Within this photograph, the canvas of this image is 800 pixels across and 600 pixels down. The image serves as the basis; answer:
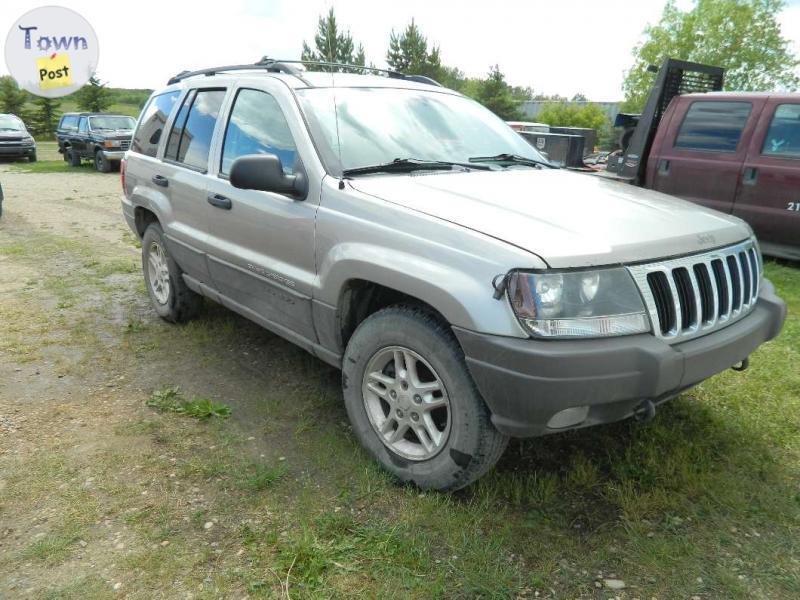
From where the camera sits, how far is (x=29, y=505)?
2736 millimetres

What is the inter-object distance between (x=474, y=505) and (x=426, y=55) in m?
56.7

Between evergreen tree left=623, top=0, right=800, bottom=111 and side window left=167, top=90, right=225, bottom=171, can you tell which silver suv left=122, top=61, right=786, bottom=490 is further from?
evergreen tree left=623, top=0, right=800, bottom=111

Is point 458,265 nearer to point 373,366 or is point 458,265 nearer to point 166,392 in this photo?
point 373,366

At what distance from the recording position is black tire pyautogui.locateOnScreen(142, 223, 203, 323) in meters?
4.71

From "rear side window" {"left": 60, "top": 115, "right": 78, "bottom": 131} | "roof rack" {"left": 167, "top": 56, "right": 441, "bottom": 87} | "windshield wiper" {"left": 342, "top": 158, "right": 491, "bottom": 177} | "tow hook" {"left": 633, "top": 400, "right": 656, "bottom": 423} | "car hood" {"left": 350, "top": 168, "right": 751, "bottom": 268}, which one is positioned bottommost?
"tow hook" {"left": 633, "top": 400, "right": 656, "bottom": 423}

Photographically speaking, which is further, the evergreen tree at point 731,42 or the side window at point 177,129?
the evergreen tree at point 731,42

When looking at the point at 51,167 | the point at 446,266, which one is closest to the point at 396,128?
the point at 446,266

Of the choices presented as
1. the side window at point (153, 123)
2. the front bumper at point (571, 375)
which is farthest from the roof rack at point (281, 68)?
the front bumper at point (571, 375)

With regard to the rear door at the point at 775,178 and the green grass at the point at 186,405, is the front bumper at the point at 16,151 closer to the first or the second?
the green grass at the point at 186,405

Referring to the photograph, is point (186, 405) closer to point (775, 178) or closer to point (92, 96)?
point (775, 178)

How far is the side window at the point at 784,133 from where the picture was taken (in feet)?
20.7

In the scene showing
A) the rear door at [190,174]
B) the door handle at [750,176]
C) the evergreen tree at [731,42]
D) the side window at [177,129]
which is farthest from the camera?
the evergreen tree at [731,42]

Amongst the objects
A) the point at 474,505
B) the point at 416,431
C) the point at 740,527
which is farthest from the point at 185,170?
the point at 740,527

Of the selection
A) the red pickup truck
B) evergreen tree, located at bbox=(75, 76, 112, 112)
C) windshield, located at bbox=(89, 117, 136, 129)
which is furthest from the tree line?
the red pickup truck
